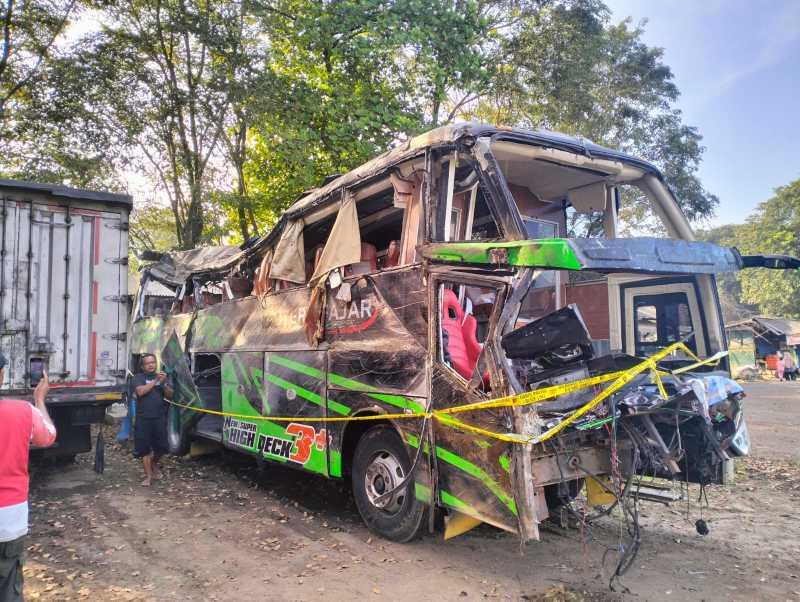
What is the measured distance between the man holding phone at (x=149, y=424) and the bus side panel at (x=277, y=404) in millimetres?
852

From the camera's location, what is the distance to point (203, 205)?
707 inches

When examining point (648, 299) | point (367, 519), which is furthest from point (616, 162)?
point (367, 519)

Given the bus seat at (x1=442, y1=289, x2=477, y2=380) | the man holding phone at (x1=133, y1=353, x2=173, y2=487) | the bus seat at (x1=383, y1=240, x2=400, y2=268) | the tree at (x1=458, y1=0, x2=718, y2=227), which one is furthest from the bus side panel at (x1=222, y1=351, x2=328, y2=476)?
the tree at (x1=458, y1=0, x2=718, y2=227)

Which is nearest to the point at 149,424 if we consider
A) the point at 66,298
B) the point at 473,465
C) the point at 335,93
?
Answer: the point at 66,298

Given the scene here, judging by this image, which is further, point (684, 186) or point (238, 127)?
point (684, 186)

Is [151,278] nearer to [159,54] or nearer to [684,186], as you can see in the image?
[159,54]

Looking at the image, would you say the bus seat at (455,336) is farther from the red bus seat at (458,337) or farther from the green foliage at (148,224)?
the green foliage at (148,224)

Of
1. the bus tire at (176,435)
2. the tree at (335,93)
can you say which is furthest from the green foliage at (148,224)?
the bus tire at (176,435)

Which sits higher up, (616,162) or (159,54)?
(159,54)

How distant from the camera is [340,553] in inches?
199

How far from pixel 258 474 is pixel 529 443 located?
5665 mm

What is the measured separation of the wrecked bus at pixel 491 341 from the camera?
13.5 feet

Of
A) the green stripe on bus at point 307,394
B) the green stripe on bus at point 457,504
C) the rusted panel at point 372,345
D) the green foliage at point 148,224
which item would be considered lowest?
the green stripe on bus at point 457,504

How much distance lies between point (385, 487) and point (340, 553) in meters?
0.67
